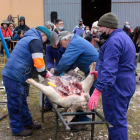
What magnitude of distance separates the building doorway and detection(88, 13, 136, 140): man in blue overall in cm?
1916

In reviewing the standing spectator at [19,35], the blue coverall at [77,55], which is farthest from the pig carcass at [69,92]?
the standing spectator at [19,35]

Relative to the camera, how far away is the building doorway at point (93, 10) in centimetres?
2152

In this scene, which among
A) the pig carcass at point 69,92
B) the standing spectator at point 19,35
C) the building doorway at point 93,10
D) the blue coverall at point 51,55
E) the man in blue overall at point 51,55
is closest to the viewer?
the pig carcass at point 69,92

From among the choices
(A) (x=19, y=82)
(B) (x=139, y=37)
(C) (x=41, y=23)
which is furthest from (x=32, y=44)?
(C) (x=41, y=23)

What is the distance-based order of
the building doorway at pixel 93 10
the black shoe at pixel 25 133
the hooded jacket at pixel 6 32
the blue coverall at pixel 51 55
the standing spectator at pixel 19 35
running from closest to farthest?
the black shoe at pixel 25 133 → the blue coverall at pixel 51 55 → the standing spectator at pixel 19 35 → the hooded jacket at pixel 6 32 → the building doorway at pixel 93 10

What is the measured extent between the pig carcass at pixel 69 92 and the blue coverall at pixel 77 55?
266mm

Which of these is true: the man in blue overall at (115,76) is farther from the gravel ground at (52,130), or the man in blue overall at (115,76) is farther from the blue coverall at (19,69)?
the blue coverall at (19,69)

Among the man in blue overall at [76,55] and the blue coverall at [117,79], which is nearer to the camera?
the blue coverall at [117,79]

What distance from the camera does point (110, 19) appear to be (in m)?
2.70

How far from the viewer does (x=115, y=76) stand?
254 centimetres

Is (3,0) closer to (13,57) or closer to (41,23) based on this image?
(41,23)

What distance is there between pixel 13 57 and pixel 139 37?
4907 mm

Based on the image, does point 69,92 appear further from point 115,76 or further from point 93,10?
point 93,10

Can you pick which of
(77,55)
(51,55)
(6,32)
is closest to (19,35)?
(6,32)
